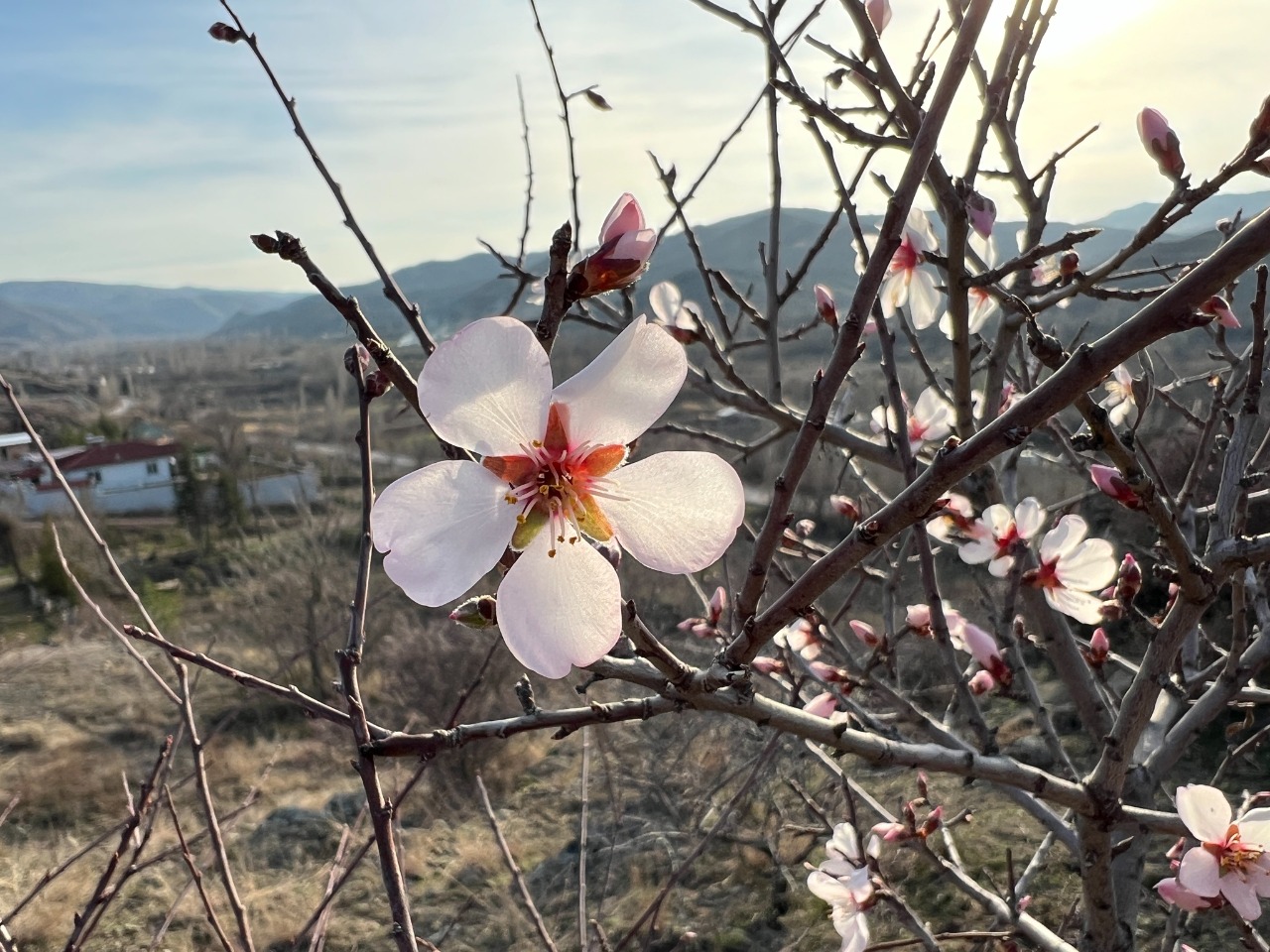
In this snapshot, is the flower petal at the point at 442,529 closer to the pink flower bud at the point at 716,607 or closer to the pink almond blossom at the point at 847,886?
the pink flower bud at the point at 716,607

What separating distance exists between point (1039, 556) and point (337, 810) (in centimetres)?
665

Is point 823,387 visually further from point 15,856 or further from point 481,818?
point 15,856

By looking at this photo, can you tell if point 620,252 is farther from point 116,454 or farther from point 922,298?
point 116,454

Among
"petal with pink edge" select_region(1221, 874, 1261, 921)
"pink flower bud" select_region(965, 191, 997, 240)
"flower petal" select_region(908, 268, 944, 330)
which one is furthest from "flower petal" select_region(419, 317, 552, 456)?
"flower petal" select_region(908, 268, 944, 330)

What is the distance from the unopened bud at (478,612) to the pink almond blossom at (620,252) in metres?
0.26

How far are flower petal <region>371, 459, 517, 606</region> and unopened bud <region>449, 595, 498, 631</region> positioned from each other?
0.03 metres

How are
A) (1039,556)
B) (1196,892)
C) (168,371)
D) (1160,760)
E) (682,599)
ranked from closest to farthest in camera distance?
(1196,892) < (1160,760) < (1039,556) < (682,599) < (168,371)

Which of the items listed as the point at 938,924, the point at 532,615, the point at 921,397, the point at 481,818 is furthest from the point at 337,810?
the point at 532,615

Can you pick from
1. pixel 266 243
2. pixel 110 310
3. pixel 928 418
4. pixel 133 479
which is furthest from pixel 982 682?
pixel 110 310

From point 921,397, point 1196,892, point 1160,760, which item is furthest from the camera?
point 921,397

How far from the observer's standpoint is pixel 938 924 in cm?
440

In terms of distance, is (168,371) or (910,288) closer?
(910,288)

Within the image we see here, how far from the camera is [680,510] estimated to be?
684 mm

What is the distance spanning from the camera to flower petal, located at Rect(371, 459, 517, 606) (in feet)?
2.04
